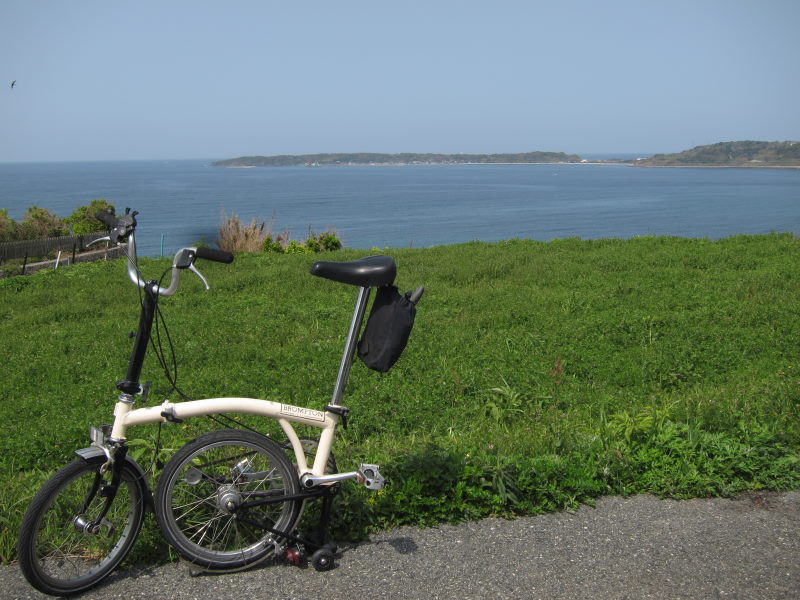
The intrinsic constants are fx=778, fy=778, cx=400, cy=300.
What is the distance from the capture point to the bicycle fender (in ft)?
10.4

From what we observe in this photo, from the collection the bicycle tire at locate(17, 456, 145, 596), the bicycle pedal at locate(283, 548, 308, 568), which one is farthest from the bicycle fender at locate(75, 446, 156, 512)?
the bicycle pedal at locate(283, 548, 308, 568)

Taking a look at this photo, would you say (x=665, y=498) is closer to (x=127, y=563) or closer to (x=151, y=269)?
(x=127, y=563)

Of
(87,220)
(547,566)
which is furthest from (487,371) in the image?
(87,220)

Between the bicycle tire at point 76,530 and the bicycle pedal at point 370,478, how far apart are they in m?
0.95

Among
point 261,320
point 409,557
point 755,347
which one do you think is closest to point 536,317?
point 755,347

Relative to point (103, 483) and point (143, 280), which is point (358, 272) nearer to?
point (143, 280)

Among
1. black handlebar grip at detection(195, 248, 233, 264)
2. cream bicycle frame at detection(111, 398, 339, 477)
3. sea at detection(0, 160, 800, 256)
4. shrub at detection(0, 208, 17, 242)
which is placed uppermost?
black handlebar grip at detection(195, 248, 233, 264)

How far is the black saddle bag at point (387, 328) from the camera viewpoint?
137 inches

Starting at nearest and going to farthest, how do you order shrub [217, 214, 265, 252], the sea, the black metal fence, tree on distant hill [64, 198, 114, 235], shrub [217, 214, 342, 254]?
shrub [217, 214, 342, 254], shrub [217, 214, 265, 252], the black metal fence, tree on distant hill [64, 198, 114, 235], the sea

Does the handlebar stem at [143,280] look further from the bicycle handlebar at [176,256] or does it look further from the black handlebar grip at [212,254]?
the black handlebar grip at [212,254]

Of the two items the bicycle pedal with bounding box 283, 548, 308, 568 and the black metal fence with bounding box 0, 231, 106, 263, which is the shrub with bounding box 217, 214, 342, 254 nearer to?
the black metal fence with bounding box 0, 231, 106, 263

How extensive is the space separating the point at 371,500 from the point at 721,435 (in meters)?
2.23

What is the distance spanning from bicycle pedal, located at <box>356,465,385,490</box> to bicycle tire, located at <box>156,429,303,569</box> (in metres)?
0.29

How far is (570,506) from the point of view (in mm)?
4020
